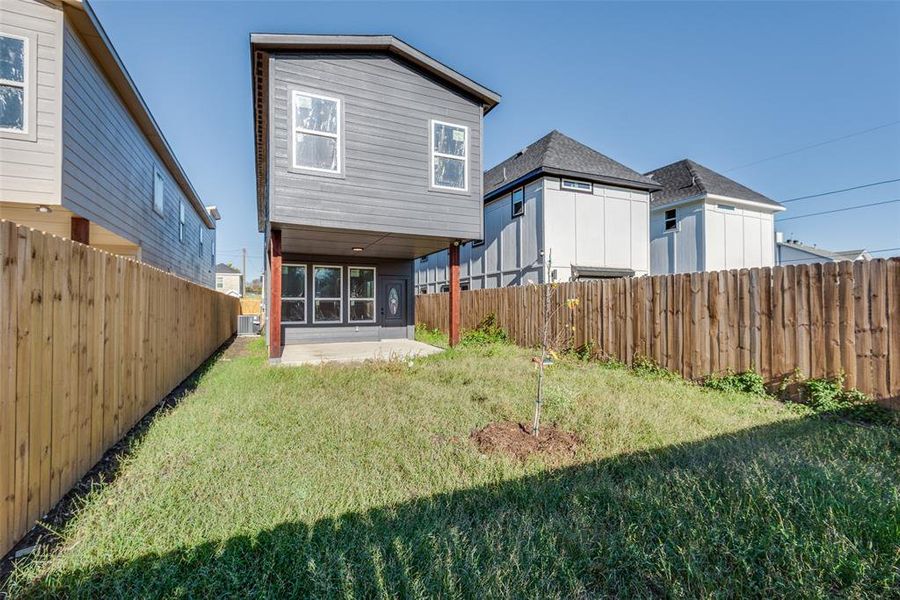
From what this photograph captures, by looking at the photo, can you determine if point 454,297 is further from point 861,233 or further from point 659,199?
point 861,233

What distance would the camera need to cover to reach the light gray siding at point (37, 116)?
5531mm

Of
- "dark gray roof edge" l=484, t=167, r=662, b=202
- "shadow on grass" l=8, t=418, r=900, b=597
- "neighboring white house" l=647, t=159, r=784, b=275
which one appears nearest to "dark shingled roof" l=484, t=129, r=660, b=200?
"dark gray roof edge" l=484, t=167, r=662, b=202

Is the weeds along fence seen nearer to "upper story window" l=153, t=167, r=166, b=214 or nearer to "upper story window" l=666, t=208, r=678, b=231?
"upper story window" l=666, t=208, r=678, b=231

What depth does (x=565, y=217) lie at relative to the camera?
13250 millimetres

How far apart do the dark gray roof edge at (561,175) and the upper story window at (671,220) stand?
3078 mm

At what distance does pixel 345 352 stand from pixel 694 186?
16034 millimetres

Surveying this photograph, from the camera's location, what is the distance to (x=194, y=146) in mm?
17859

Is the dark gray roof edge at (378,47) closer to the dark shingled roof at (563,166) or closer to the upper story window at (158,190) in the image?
the dark shingled roof at (563,166)

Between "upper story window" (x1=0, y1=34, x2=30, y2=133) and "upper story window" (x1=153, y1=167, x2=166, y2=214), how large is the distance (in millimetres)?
5528

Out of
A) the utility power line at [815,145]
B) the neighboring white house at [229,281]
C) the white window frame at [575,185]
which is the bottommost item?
the neighboring white house at [229,281]

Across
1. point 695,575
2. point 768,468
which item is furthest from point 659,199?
→ point 695,575

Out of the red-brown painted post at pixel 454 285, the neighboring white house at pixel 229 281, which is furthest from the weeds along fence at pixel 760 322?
the neighboring white house at pixel 229 281

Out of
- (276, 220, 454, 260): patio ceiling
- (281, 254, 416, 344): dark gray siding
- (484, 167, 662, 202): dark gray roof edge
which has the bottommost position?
(281, 254, 416, 344): dark gray siding

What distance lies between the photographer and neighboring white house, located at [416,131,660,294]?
1312 cm
